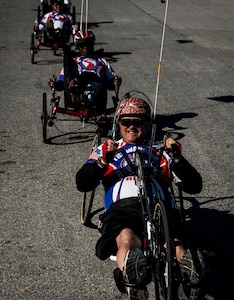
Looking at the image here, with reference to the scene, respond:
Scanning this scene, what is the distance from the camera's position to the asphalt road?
16.0 ft

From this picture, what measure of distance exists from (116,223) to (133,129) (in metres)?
0.94

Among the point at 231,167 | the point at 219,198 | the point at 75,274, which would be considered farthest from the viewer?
the point at 231,167

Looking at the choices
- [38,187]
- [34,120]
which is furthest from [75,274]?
[34,120]

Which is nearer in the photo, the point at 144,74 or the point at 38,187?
the point at 38,187

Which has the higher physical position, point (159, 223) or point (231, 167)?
point (159, 223)

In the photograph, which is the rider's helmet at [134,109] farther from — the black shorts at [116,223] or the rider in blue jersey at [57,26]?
the rider in blue jersey at [57,26]

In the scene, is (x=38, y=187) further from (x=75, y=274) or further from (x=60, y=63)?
(x=60, y=63)

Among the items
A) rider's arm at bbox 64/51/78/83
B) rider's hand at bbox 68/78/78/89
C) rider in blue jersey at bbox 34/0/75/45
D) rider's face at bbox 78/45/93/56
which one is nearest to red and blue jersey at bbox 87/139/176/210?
rider's hand at bbox 68/78/78/89

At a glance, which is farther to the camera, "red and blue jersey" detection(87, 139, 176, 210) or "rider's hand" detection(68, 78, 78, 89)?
"rider's hand" detection(68, 78, 78, 89)

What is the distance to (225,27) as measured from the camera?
2053 centimetres

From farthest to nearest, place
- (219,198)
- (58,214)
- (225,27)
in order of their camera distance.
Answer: (225,27)
(219,198)
(58,214)

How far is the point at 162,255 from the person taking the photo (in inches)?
153

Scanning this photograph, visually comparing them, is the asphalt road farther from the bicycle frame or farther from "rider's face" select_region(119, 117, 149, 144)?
"rider's face" select_region(119, 117, 149, 144)

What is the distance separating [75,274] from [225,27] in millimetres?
17068
